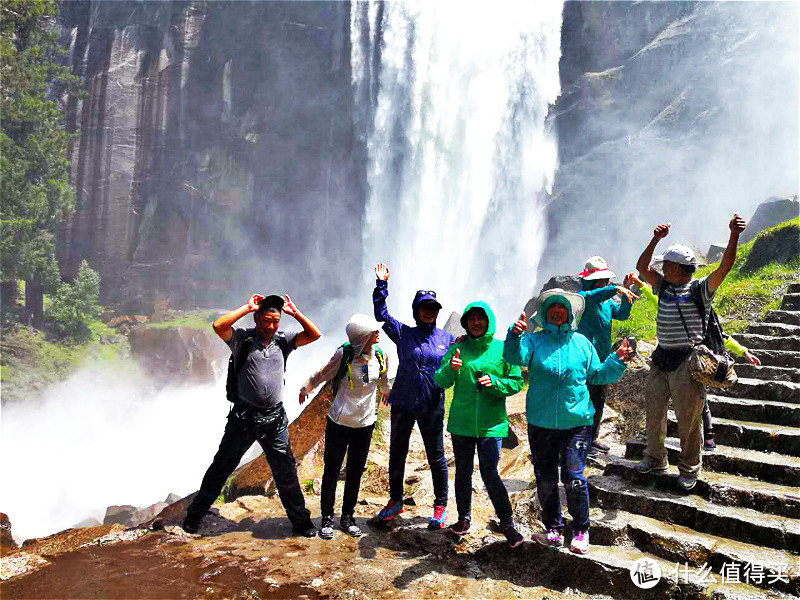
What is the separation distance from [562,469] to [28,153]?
32.0m

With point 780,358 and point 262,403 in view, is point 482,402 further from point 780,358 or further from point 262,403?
point 780,358

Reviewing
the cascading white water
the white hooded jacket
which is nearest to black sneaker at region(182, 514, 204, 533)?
the white hooded jacket

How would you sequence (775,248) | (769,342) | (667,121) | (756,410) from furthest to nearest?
(667,121) < (775,248) < (769,342) < (756,410)

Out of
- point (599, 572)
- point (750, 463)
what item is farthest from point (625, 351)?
point (750, 463)

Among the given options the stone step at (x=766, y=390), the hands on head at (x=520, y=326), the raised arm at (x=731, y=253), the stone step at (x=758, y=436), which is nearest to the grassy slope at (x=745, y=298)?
the stone step at (x=766, y=390)

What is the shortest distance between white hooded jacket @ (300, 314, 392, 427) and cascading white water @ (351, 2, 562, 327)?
25951mm

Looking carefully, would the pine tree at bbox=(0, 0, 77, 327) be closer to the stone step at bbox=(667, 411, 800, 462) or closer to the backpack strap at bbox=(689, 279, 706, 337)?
the backpack strap at bbox=(689, 279, 706, 337)

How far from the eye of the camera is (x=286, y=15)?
117ft

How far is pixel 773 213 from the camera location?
19141mm

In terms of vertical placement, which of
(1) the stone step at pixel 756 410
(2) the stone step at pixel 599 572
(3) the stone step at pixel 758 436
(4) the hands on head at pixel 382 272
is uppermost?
(4) the hands on head at pixel 382 272

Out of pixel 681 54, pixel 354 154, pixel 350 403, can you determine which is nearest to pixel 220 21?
pixel 354 154

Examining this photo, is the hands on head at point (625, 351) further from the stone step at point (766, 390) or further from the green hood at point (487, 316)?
the stone step at point (766, 390)

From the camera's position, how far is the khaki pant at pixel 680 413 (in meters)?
3.79

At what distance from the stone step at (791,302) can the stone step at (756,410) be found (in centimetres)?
291
